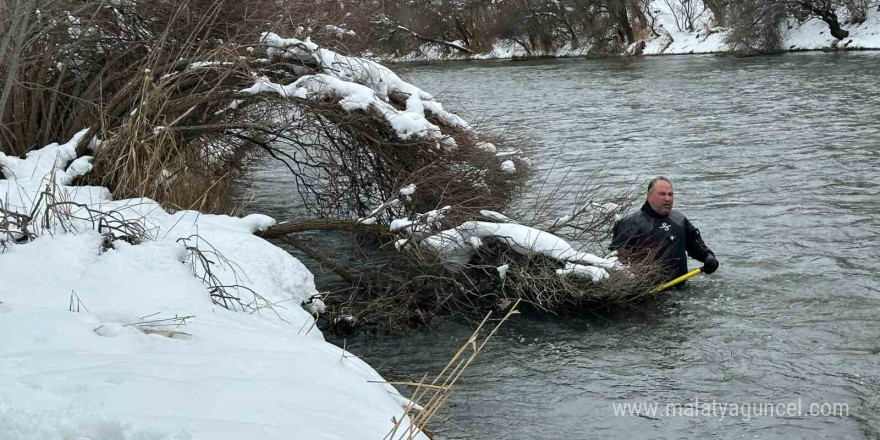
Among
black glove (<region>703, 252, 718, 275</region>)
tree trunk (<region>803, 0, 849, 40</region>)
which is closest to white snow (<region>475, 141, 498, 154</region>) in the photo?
black glove (<region>703, 252, 718, 275</region>)

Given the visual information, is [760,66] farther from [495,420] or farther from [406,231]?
[495,420]

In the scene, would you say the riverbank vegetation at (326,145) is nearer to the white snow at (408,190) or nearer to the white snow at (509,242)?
the white snow at (509,242)

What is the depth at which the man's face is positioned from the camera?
9094 mm

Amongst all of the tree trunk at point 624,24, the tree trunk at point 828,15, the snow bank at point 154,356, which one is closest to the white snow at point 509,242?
the snow bank at point 154,356

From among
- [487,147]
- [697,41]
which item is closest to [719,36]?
[697,41]

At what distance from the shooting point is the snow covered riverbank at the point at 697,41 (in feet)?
119

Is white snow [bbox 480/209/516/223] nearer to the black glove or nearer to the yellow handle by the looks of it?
the yellow handle

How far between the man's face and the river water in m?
0.89

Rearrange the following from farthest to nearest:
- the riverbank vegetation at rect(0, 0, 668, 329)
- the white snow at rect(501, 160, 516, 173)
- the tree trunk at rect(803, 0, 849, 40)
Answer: the tree trunk at rect(803, 0, 849, 40), the white snow at rect(501, 160, 516, 173), the riverbank vegetation at rect(0, 0, 668, 329)

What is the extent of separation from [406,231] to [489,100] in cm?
1897

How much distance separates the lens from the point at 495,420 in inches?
256

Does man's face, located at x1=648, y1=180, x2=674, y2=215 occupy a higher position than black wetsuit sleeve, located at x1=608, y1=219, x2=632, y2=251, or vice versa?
man's face, located at x1=648, y1=180, x2=674, y2=215

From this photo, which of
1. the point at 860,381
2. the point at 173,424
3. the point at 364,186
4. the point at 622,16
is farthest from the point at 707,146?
the point at 622,16

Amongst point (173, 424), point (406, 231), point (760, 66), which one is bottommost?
point (760, 66)
